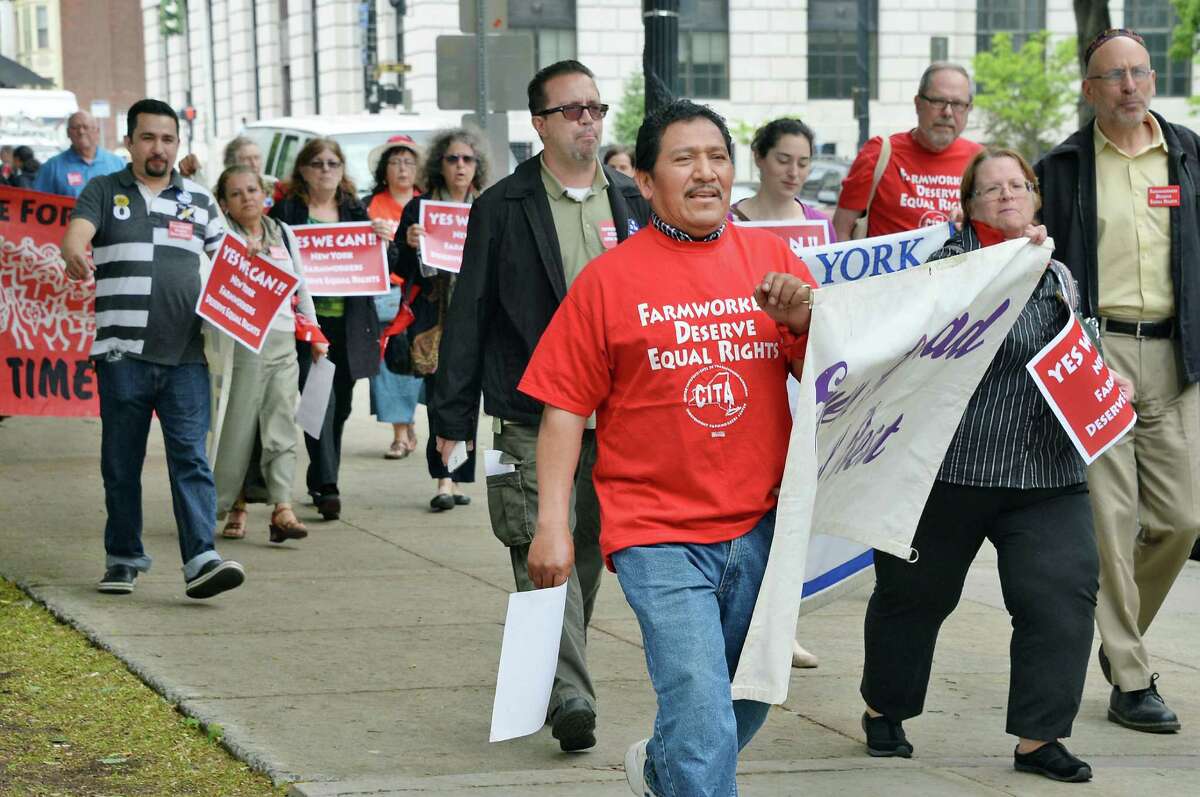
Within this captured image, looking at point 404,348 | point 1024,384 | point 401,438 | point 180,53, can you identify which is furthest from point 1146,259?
A: point 180,53

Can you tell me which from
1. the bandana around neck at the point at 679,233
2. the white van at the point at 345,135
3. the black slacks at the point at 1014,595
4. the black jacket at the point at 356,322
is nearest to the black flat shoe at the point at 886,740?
the black slacks at the point at 1014,595

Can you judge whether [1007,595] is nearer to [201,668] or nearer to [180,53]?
[201,668]

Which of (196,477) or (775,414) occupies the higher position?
(775,414)

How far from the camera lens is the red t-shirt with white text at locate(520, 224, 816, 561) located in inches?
170

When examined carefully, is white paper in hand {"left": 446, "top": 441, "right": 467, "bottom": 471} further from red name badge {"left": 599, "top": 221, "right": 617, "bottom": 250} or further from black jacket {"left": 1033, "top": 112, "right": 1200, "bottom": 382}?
black jacket {"left": 1033, "top": 112, "right": 1200, "bottom": 382}

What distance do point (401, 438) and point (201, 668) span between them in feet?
21.3

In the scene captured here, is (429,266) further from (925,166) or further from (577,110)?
(577,110)

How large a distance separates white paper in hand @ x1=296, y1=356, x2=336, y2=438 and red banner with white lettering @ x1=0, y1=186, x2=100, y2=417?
1117 mm

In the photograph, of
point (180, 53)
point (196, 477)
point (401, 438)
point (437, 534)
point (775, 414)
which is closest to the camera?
point (775, 414)

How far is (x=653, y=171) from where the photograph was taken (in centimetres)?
453

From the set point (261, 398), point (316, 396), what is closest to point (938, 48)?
point (316, 396)

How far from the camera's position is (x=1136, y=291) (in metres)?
6.41

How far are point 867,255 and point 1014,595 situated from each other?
1631mm

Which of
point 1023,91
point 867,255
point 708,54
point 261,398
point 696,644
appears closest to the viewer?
point 696,644
